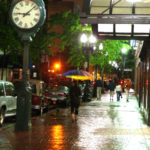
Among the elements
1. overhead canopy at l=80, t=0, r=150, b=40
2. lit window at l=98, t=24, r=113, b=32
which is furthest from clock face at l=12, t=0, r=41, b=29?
lit window at l=98, t=24, r=113, b=32

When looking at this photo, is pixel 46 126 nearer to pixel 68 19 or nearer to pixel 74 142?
pixel 74 142

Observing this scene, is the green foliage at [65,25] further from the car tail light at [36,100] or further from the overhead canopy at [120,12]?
the overhead canopy at [120,12]

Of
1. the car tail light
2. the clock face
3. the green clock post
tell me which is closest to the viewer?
the green clock post

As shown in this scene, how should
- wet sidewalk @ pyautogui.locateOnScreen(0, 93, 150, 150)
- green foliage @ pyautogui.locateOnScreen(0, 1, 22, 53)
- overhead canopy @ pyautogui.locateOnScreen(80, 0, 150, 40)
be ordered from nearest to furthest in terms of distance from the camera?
wet sidewalk @ pyautogui.locateOnScreen(0, 93, 150, 150), overhead canopy @ pyautogui.locateOnScreen(80, 0, 150, 40), green foliage @ pyautogui.locateOnScreen(0, 1, 22, 53)

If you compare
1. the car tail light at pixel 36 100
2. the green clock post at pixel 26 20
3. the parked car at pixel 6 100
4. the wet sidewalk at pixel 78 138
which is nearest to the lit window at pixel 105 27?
the green clock post at pixel 26 20

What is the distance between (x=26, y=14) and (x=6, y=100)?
3654 millimetres

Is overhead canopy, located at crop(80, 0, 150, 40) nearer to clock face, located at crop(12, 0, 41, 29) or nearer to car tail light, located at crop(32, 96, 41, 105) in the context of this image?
clock face, located at crop(12, 0, 41, 29)

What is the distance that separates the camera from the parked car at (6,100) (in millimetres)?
13918

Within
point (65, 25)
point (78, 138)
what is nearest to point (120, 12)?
point (78, 138)

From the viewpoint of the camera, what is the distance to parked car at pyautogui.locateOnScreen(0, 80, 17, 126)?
13.9 metres

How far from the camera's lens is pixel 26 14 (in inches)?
495

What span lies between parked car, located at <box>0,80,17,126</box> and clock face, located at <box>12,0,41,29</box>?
9.35 feet

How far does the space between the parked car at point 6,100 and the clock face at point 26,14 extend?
2.85 metres

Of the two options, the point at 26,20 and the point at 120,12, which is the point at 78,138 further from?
the point at 120,12
